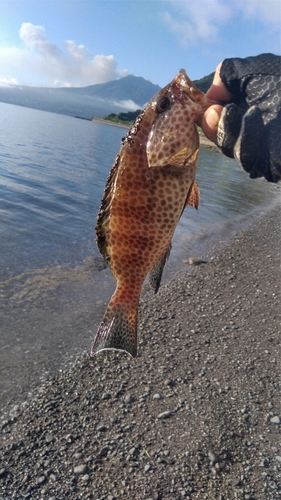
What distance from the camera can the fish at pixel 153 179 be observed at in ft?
9.62

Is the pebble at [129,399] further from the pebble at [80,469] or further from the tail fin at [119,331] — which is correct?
the tail fin at [119,331]

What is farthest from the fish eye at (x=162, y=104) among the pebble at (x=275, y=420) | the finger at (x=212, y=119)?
the pebble at (x=275, y=420)

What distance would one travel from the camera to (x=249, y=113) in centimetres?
288

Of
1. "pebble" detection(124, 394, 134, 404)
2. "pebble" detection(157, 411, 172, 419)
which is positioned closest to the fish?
"pebble" detection(157, 411, 172, 419)

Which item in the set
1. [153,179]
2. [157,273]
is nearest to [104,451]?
[157,273]

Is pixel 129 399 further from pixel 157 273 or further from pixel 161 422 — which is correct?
pixel 157 273

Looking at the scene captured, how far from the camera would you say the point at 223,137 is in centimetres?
292

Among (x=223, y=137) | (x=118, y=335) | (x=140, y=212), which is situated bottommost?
(x=118, y=335)

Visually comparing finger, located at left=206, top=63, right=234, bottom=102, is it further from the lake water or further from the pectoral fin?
the lake water

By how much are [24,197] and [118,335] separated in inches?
855

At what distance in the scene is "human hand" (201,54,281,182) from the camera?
9.43 feet

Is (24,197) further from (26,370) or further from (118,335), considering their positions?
(118,335)

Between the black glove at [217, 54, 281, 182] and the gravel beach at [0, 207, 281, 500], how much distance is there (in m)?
4.58

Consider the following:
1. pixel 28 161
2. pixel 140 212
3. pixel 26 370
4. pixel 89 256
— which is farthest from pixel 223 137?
pixel 28 161
